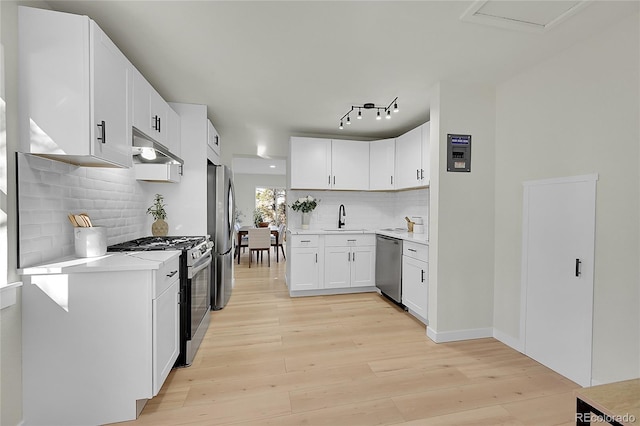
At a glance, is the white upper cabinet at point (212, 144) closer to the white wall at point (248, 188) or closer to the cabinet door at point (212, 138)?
the cabinet door at point (212, 138)

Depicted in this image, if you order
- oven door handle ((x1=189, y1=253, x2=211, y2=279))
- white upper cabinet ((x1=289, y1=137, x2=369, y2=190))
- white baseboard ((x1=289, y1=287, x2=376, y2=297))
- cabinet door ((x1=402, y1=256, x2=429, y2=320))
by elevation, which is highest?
white upper cabinet ((x1=289, y1=137, x2=369, y2=190))

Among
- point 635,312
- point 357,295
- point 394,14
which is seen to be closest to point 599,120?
point 635,312

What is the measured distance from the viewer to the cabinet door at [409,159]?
11.9 ft

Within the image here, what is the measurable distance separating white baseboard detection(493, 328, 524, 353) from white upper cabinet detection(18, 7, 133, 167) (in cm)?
352

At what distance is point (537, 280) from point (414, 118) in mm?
2402

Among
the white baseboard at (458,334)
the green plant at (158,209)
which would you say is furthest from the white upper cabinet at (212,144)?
the white baseboard at (458,334)

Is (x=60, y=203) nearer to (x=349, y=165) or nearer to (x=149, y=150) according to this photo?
(x=149, y=150)

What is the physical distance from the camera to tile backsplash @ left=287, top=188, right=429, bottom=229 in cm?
459

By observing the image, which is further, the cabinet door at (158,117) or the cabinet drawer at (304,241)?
the cabinet drawer at (304,241)

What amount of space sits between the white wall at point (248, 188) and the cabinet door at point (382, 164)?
5380 mm

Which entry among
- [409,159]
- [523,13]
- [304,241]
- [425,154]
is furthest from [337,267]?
[523,13]

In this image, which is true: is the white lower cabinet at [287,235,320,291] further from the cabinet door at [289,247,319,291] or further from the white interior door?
the white interior door

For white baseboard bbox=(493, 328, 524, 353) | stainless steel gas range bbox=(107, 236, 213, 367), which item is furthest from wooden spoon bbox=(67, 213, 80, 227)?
white baseboard bbox=(493, 328, 524, 353)

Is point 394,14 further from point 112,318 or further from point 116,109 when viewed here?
point 112,318
